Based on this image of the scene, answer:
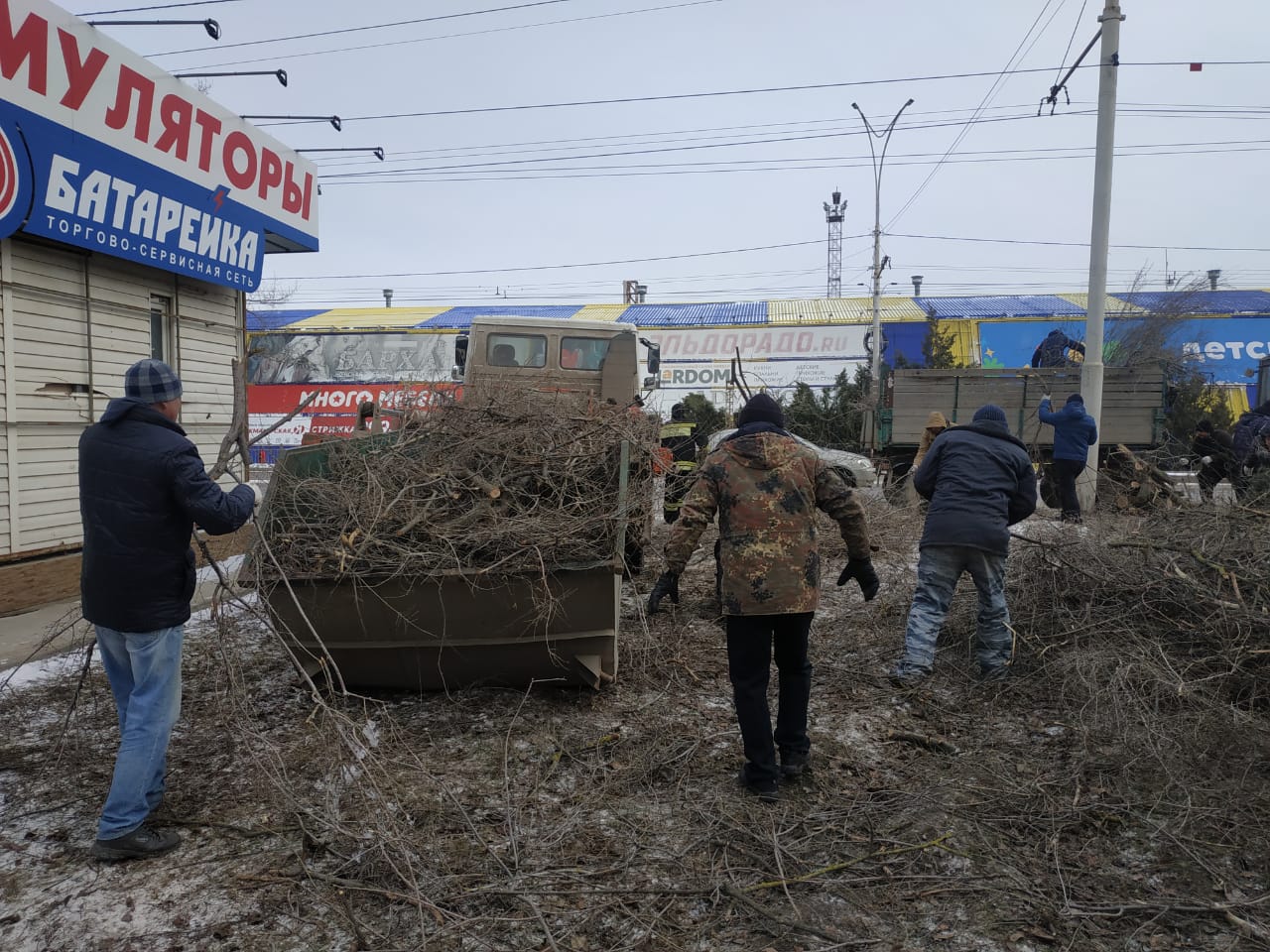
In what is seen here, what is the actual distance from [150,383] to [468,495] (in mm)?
1755

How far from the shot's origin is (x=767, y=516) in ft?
12.1

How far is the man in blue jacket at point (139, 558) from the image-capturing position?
3.21 m

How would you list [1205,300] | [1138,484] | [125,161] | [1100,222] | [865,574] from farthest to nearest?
1. [1205,300]
2. [1100,222]
3. [1138,484]
4. [125,161]
5. [865,574]

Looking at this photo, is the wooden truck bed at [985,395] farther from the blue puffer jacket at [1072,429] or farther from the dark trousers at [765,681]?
the dark trousers at [765,681]

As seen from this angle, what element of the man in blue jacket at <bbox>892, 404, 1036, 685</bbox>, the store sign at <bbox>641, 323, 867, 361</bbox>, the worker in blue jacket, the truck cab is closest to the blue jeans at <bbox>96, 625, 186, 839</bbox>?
the man in blue jacket at <bbox>892, 404, 1036, 685</bbox>

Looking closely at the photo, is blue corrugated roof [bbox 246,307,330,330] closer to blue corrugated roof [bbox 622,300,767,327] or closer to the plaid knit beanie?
blue corrugated roof [bbox 622,300,767,327]

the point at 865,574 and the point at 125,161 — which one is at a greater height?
the point at 125,161

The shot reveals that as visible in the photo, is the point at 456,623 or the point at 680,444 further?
the point at 680,444

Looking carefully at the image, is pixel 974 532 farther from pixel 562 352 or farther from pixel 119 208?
pixel 119 208

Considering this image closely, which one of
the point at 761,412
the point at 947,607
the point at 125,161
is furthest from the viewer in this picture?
the point at 125,161

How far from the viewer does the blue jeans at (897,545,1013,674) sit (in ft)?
16.3

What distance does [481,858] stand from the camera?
3.12m

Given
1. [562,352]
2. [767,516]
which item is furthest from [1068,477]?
[767,516]

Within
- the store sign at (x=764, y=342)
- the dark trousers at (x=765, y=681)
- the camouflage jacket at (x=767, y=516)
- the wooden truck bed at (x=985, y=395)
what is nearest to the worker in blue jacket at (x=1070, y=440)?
the wooden truck bed at (x=985, y=395)
